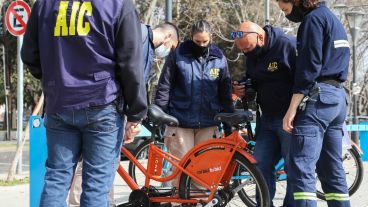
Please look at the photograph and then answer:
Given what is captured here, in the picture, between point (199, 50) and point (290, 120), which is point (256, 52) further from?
point (290, 120)

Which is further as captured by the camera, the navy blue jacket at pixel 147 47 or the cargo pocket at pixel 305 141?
the navy blue jacket at pixel 147 47

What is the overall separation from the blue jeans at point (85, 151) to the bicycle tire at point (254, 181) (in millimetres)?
1694

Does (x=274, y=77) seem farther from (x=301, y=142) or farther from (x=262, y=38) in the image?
(x=301, y=142)

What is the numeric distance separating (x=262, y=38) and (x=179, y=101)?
3.73 feet

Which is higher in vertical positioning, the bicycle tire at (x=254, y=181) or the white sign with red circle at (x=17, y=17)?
the white sign with red circle at (x=17, y=17)

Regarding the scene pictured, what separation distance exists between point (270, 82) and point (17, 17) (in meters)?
5.28

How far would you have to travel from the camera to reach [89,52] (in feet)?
11.3

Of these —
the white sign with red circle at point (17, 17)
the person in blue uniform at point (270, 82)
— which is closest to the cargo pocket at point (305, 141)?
the person in blue uniform at point (270, 82)

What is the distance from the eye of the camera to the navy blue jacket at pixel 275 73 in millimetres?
4938

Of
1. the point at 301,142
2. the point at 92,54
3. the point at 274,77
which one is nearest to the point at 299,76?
the point at 301,142

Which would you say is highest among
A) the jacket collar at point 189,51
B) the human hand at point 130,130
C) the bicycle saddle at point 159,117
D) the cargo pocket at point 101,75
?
the jacket collar at point 189,51

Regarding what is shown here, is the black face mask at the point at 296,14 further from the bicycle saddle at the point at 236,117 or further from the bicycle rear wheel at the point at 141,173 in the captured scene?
the bicycle rear wheel at the point at 141,173

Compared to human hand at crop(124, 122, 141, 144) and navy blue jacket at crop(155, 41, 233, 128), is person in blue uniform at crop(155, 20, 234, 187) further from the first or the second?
human hand at crop(124, 122, 141, 144)

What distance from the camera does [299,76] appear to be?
13.7ft
